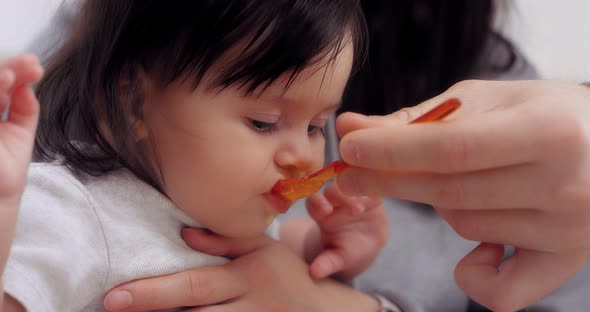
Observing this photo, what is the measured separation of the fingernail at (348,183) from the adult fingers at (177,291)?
0.20 metres

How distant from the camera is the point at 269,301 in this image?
0.74 metres

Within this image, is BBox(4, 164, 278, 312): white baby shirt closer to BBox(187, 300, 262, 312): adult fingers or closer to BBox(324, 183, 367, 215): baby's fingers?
BBox(187, 300, 262, 312): adult fingers

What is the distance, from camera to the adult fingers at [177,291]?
606mm

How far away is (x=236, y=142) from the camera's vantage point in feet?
2.09

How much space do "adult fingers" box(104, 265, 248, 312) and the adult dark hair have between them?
61 cm

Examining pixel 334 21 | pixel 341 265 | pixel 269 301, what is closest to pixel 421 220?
pixel 341 265

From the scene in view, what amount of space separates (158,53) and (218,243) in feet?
0.76

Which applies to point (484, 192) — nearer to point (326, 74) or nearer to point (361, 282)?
point (326, 74)

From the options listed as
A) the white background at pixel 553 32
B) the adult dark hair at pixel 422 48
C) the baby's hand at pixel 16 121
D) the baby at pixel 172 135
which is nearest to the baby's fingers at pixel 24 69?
the baby's hand at pixel 16 121

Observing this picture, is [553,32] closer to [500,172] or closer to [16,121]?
[500,172]

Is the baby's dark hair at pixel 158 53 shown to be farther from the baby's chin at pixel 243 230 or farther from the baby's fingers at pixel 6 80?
the baby's fingers at pixel 6 80

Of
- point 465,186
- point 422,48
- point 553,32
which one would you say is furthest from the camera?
point 553,32

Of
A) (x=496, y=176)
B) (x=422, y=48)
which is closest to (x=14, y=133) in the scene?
(x=496, y=176)

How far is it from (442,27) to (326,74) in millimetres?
671
